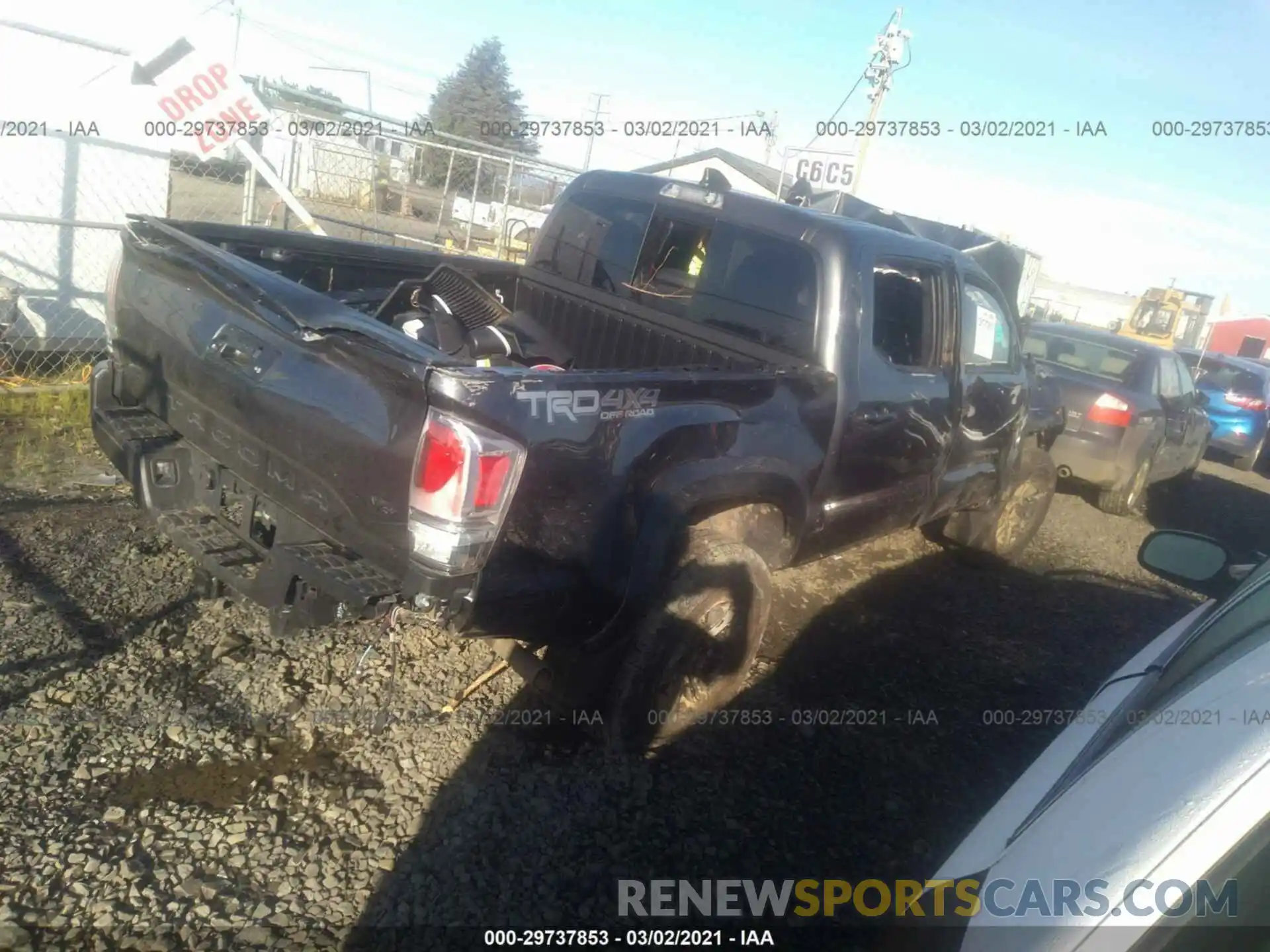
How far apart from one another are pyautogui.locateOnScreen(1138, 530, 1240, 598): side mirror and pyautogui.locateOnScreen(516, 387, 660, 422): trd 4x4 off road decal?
1640 mm

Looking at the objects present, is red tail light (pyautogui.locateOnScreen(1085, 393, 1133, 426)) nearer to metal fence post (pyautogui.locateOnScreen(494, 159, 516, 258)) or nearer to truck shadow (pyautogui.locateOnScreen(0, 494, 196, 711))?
metal fence post (pyautogui.locateOnScreen(494, 159, 516, 258))

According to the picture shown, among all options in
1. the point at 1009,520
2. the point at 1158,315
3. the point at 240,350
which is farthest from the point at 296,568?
the point at 1158,315

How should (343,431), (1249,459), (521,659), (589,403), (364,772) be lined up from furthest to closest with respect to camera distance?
(1249,459) < (521,659) < (364,772) < (589,403) < (343,431)

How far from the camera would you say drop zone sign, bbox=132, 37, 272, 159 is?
651 cm

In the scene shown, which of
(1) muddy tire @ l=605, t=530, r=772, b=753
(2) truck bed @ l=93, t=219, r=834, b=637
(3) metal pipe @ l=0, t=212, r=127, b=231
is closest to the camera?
(2) truck bed @ l=93, t=219, r=834, b=637

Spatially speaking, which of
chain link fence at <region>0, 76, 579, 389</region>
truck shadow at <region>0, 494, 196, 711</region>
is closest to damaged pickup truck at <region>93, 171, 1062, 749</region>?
truck shadow at <region>0, 494, 196, 711</region>

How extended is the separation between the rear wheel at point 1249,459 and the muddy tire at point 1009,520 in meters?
8.08

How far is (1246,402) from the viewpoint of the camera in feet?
40.0

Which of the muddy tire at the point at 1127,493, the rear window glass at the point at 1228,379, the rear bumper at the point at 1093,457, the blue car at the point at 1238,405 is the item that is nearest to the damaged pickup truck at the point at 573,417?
the rear bumper at the point at 1093,457

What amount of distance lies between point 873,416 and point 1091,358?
17.1ft

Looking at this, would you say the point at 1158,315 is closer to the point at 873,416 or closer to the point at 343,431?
the point at 873,416

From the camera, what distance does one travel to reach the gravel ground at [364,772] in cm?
246

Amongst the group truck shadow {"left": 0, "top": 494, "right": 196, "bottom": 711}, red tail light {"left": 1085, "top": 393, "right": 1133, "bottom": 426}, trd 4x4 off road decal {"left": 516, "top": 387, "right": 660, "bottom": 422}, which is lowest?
truck shadow {"left": 0, "top": 494, "right": 196, "bottom": 711}

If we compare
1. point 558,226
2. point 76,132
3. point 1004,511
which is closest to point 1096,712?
point 558,226
